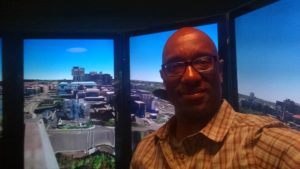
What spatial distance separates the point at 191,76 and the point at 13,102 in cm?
183

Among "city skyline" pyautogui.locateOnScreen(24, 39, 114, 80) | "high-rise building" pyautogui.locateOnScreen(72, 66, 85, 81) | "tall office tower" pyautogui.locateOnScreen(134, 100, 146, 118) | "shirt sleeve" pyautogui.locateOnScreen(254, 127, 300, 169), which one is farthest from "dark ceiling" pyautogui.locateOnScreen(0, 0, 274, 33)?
"shirt sleeve" pyautogui.locateOnScreen(254, 127, 300, 169)

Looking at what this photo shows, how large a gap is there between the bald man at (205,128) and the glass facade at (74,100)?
4.55 ft

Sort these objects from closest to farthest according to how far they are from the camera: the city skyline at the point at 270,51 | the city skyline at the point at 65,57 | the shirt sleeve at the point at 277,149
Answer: the shirt sleeve at the point at 277,149, the city skyline at the point at 270,51, the city skyline at the point at 65,57

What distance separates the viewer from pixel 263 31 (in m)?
1.66

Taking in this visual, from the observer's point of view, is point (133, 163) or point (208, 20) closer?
point (133, 163)

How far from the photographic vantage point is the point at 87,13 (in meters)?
2.45

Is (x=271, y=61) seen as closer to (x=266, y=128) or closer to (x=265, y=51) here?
(x=265, y=51)

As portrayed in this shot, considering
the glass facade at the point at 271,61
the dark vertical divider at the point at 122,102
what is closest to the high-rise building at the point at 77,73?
the dark vertical divider at the point at 122,102

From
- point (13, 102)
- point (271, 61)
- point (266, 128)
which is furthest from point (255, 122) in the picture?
point (13, 102)

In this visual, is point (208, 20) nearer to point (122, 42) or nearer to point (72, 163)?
point (122, 42)

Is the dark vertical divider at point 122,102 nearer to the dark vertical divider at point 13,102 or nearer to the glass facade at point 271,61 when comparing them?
the dark vertical divider at point 13,102

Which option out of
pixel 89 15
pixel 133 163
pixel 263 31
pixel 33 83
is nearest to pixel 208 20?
pixel 263 31

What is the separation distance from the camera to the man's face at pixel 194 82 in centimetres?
100

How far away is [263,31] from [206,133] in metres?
0.91
